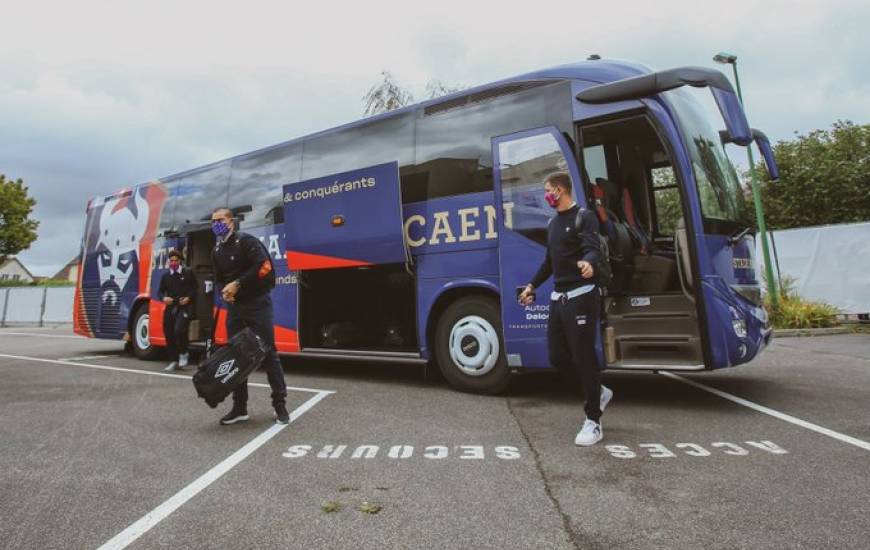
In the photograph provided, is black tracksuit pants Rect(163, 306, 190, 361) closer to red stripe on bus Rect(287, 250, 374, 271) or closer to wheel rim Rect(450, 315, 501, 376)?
red stripe on bus Rect(287, 250, 374, 271)

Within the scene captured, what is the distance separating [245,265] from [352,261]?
6.78 ft

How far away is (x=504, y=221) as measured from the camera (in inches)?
224

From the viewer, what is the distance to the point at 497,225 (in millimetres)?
5746

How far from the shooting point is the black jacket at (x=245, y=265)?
4.79m

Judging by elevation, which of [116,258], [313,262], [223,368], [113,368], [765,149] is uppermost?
[765,149]

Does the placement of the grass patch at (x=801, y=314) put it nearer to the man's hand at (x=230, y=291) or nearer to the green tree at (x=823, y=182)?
the green tree at (x=823, y=182)

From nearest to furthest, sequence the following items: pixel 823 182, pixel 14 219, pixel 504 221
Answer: pixel 504 221, pixel 823 182, pixel 14 219

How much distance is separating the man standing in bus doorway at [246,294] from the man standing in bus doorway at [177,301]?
435 centimetres

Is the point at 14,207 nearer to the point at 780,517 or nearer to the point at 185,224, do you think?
the point at 185,224

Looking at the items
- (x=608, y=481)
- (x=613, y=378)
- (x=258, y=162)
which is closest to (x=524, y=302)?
(x=608, y=481)

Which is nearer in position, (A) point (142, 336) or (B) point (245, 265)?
(B) point (245, 265)

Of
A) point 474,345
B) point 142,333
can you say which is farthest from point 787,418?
point 142,333

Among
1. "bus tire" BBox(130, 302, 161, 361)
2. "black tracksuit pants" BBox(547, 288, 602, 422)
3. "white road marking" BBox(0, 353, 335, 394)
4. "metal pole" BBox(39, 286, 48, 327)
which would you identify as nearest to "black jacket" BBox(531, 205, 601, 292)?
"black tracksuit pants" BBox(547, 288, 602, 422)

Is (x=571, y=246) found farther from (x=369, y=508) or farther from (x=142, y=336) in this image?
(x=142, y=336)
